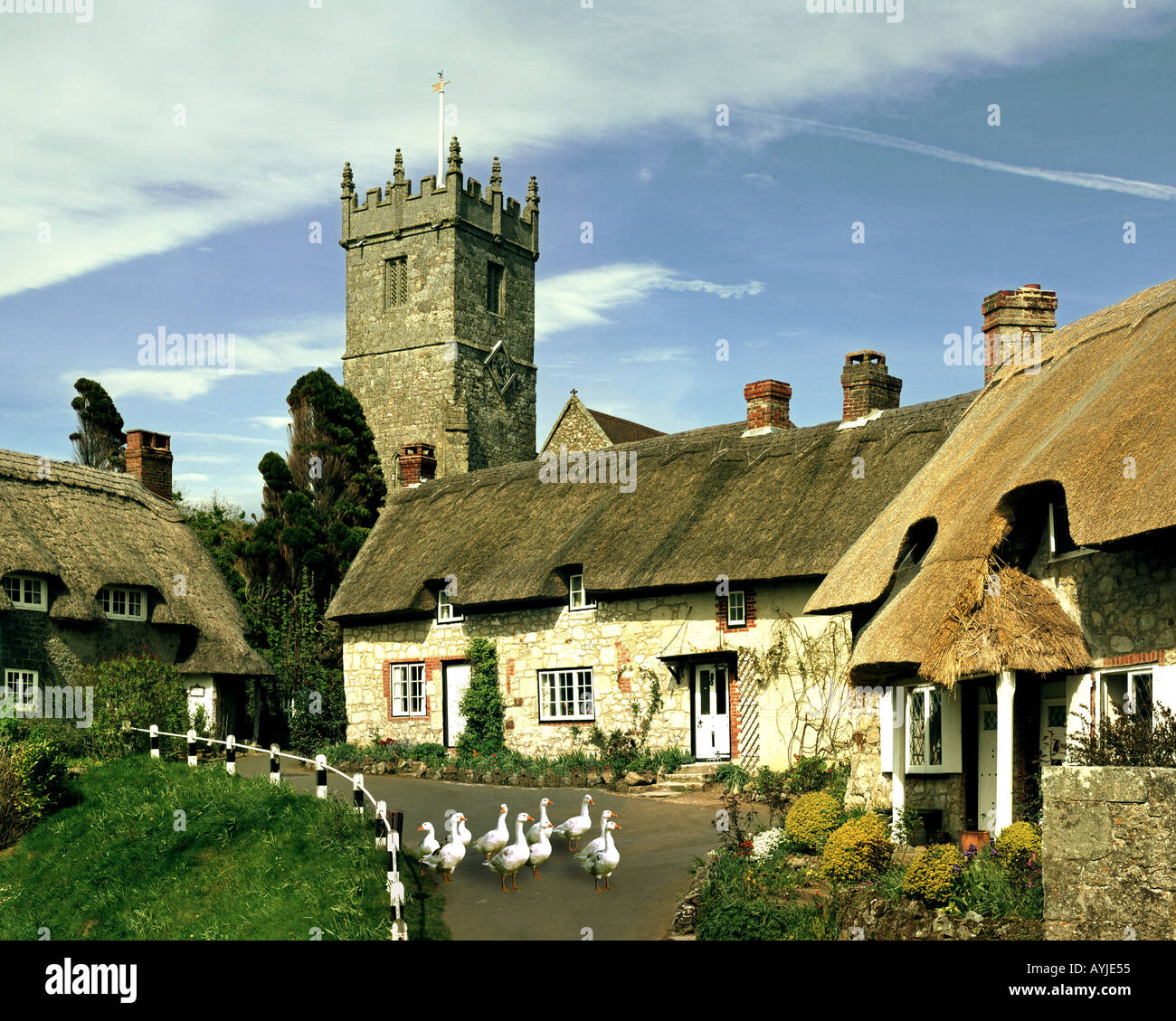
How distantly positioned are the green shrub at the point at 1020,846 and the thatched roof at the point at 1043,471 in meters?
1.74

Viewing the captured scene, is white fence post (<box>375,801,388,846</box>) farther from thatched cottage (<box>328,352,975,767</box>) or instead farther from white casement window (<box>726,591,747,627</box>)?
white casement window (<box>726,591,747,627</box>)

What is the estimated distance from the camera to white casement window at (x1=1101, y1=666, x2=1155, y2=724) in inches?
449

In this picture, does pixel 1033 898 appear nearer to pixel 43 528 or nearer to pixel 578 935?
pixel 578 935

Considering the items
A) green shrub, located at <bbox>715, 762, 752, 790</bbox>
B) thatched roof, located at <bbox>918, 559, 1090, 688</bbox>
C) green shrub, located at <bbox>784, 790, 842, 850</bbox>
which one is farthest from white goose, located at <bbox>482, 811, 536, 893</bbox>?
green shrub, located at <bbox>715, 762, 752, 790</bbox>

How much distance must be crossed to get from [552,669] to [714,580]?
14.6ft

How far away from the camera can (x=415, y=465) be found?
33.6m

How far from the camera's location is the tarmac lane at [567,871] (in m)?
12.2

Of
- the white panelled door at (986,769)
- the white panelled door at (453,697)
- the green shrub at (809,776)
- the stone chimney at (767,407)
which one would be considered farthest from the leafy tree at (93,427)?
the white panelled door at (986,769)

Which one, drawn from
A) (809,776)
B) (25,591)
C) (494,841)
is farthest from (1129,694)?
(25,591)

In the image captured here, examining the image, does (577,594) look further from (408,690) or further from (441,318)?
(441,318)

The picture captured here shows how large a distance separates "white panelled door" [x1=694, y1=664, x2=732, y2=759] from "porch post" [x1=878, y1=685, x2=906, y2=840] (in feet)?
21.4

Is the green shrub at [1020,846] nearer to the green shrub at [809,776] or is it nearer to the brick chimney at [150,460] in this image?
the green shrub at [809,776]

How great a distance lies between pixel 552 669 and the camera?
82.0ft
